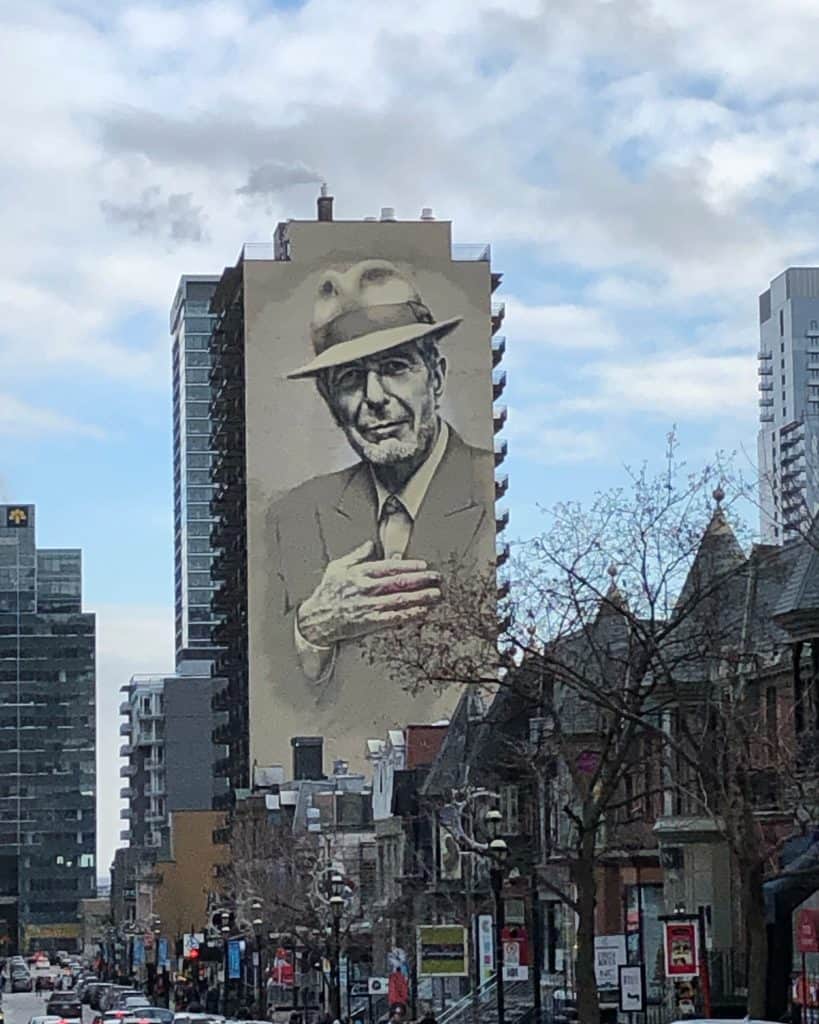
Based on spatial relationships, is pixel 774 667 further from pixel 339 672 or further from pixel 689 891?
pixel 339 672

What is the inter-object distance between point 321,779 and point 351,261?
36.3 meters

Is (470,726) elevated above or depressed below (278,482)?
below

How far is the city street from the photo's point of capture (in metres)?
119

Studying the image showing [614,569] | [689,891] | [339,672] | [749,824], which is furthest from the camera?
[339,672]

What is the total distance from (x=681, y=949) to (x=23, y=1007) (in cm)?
10493

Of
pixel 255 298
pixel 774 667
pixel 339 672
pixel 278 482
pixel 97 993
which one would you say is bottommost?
pixel 97 993

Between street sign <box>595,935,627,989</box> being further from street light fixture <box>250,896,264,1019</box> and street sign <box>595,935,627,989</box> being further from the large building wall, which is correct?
the large building wall

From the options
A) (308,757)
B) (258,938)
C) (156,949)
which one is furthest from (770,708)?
(156,949)

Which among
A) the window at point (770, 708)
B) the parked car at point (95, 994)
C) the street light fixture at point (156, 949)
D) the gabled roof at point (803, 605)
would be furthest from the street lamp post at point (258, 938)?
the gabled roof at point (803, 605)

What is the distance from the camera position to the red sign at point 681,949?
4619 cm

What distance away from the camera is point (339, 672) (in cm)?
15062

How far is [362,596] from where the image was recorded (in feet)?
503

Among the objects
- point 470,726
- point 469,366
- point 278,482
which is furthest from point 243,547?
point 470,726

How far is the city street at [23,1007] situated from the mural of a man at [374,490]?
2611cm
